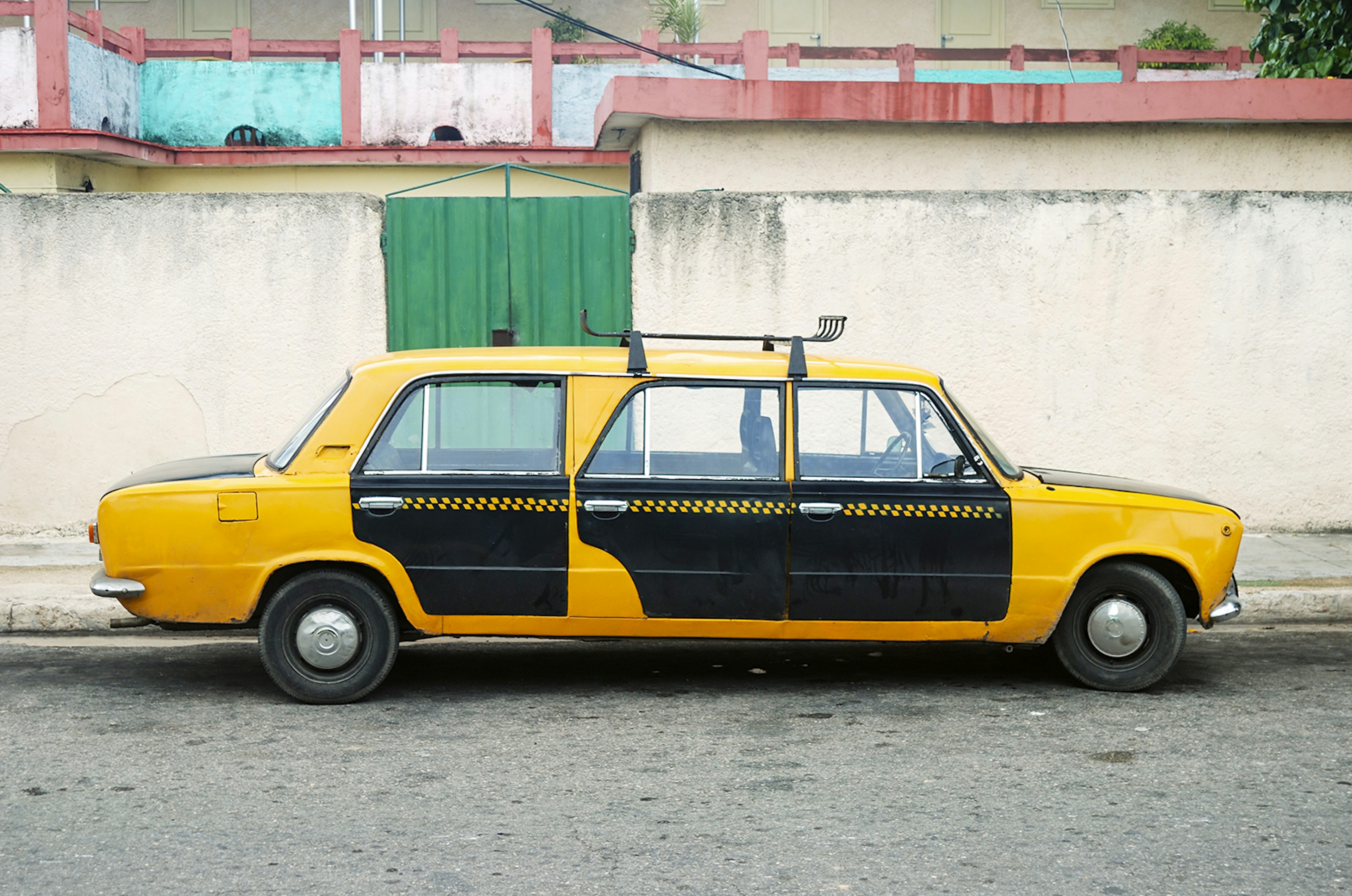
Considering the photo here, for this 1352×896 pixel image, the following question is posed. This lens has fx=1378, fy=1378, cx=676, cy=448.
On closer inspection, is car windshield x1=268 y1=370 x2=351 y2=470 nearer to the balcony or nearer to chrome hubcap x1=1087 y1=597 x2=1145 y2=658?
chrome hubcap x1=1087 y1=597 x2=1145 y2=658

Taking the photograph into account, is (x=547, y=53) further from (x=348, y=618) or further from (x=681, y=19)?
(x=348, y=618)

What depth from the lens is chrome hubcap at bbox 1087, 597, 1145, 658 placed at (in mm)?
6398

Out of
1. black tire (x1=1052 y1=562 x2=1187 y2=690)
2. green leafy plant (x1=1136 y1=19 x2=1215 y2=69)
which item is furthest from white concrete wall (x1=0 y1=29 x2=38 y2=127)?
green leafy plant (x1=1136 y1=19 x2=1215 y2=69)

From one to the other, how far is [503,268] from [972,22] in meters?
27.4

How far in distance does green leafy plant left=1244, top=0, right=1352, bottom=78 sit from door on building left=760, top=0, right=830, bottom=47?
20.8 meters

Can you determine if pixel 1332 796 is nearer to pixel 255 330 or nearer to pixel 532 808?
pixel 532 808

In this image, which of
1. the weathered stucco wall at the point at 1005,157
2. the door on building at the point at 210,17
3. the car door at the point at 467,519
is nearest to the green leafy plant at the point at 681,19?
the door on building at the point at 210,17

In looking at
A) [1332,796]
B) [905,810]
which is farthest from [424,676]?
[1332,796]

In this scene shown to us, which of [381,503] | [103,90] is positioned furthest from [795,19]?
[381,503]

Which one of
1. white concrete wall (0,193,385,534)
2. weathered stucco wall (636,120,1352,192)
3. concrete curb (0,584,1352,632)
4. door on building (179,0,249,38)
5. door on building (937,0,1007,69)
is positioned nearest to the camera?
concrete curb (0,584,1352,632)

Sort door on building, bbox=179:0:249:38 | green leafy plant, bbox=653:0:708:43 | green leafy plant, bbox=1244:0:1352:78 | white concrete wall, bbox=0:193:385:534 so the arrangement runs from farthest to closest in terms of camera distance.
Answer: door on building, bbox=179:0:249:38 → green leafy plant, bbox=653:0:708:43 → green leafy plant, bbox=1244:0:1352:78 → white concrete wall, bbox=0:193:385:534

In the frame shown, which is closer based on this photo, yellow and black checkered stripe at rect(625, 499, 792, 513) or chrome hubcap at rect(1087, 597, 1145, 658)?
yellow and black checkered stripe at rect(625, 499, 792, 513)

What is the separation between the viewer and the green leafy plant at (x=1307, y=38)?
507 inches

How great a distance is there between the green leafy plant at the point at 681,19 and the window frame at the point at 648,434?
2346 cm
